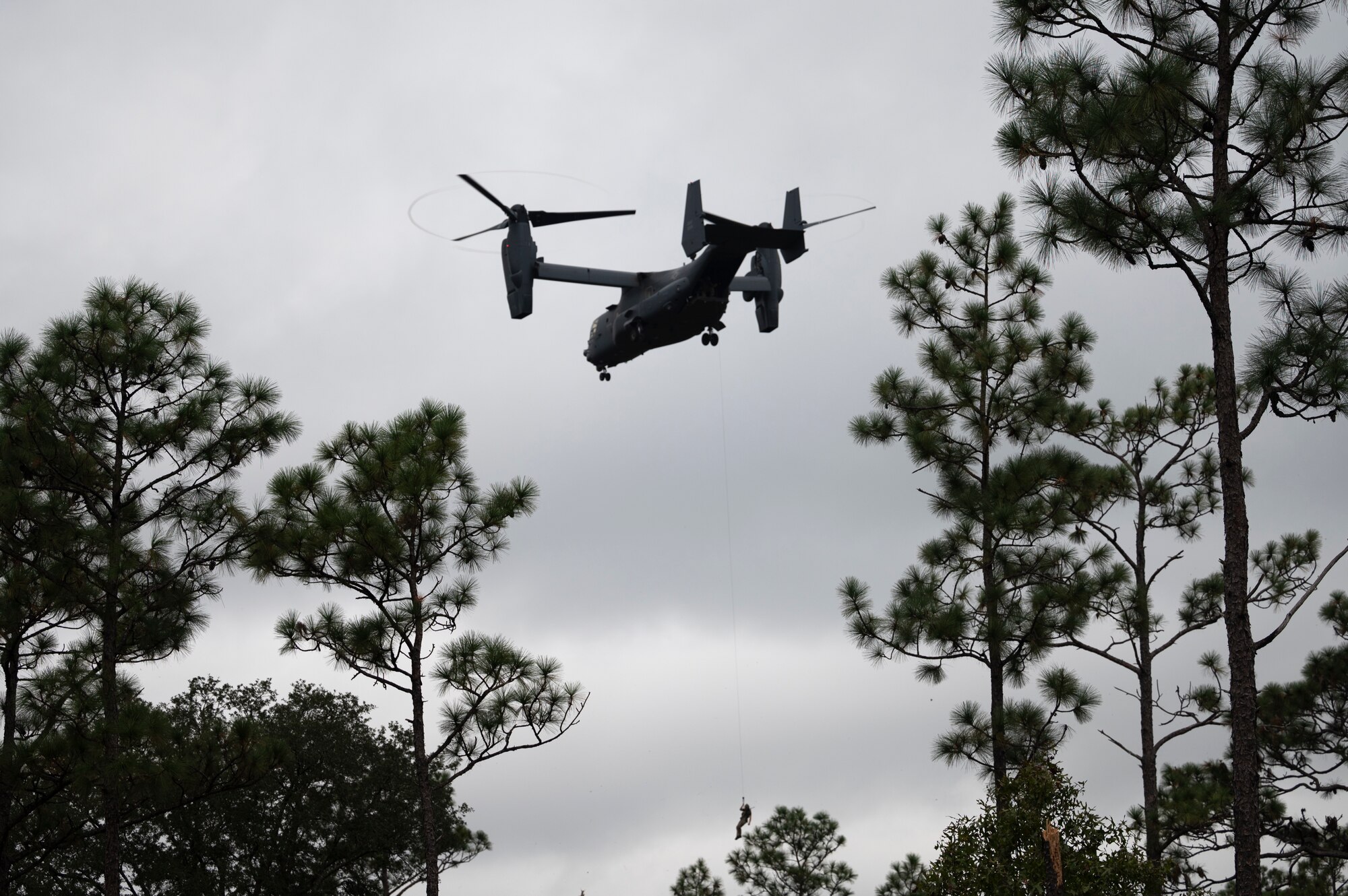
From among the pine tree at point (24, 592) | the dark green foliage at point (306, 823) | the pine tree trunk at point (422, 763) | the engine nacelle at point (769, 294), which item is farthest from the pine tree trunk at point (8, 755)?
the engine nacelle at point (769, 294)

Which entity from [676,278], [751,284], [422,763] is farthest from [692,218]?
[422,763]

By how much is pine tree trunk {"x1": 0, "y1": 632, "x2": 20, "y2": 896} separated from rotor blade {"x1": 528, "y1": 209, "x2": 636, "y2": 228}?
12.7 meters

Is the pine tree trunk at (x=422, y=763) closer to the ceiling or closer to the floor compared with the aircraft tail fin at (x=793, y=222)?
closer to the floor

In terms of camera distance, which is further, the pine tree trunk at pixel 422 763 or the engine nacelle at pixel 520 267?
the engine nacelle at pixel 520 267

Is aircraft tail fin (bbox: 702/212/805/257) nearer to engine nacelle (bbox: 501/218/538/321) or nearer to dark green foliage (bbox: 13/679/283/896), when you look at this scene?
engine nacelle (bbox: 501/218/538/321)

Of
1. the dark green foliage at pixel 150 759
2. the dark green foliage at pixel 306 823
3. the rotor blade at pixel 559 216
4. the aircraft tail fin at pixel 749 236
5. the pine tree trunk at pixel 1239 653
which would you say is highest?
the rotor blade at pixel 559 216

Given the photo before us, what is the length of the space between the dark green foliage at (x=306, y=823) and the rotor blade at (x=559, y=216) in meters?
10.6

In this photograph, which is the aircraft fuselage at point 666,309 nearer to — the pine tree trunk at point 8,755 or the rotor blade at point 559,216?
the rotor blade at point 559,216

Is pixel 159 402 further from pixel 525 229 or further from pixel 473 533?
pixel 525 229

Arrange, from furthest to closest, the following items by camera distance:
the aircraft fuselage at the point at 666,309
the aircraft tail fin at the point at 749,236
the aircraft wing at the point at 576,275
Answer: the aircraft wing at the point at 576,275 → the aircraft fuselage at the point at 666,309 → the aircraft tail fin at the point at 749,236

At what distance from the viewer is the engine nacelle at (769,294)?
26484 millimetres

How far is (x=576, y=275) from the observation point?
25391 mm

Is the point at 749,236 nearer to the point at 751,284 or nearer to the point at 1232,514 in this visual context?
the point at 751,284

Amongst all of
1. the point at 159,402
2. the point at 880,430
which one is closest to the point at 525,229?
the point at 880,430
